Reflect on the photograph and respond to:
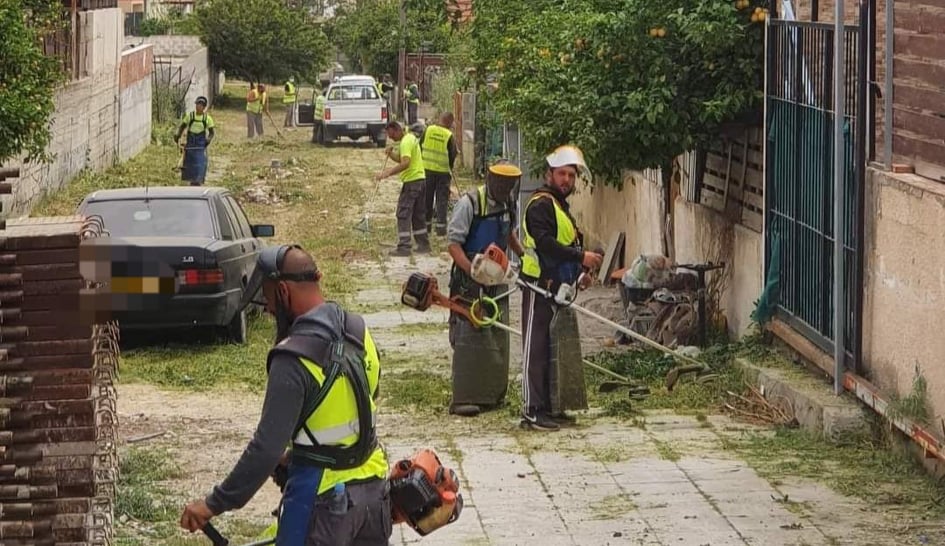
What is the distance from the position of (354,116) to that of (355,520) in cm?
3578

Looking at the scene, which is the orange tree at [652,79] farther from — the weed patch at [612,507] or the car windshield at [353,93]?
the car windshield at [353,93]

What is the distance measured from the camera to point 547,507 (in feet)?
28.2

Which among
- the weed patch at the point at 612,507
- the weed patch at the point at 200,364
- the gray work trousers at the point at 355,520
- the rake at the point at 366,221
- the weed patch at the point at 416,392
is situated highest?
the gray work trousers at the point at 355,520

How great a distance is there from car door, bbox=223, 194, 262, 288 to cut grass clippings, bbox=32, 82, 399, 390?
72 centimetres

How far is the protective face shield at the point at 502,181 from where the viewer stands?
10.8 meters

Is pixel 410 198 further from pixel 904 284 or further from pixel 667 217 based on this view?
pixel 904 284

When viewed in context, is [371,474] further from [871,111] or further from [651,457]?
[871,111]

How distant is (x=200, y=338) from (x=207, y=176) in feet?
57.7

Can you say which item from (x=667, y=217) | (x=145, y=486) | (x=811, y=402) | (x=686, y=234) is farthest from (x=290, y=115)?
(x=145, y=486)

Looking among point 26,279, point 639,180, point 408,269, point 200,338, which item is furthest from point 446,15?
point 26,279

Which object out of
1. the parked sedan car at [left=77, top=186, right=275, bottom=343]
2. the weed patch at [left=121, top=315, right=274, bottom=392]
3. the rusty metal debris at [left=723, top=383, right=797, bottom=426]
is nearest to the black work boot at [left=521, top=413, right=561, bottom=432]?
the rusty metal debris at [left=723, top=383, right=797, bottom=426]

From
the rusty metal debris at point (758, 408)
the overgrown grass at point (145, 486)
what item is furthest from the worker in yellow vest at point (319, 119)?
the overgrown grass at point (145, 486)

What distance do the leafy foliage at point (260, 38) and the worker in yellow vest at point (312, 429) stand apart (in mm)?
52560

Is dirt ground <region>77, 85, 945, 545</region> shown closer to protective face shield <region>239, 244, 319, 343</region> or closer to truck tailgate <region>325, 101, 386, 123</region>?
protective face shield <region>239, 244, 319, 343</region>
